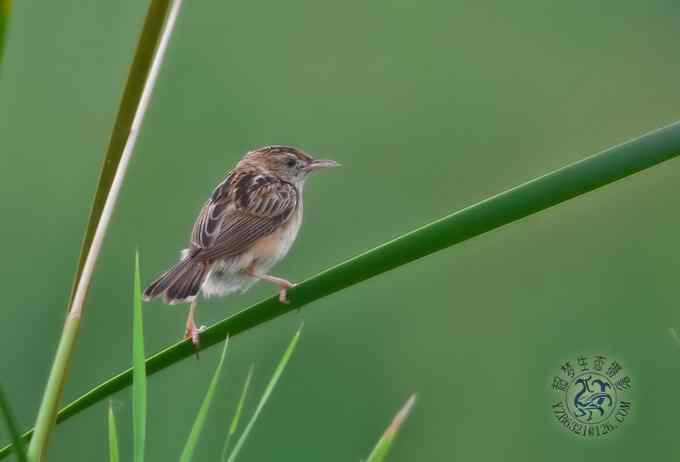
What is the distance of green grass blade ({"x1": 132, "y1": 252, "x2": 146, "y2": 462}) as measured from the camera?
1854 mm

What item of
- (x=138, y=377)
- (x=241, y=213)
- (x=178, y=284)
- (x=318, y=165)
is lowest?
A: (x=138, y=377)

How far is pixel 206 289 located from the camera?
365 centimetres

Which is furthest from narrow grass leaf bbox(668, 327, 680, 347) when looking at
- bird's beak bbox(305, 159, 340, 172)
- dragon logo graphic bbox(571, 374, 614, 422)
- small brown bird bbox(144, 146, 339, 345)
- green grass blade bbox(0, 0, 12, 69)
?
bird's beak bbox(305, 159, 340, 172)

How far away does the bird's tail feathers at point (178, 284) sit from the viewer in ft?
10.2

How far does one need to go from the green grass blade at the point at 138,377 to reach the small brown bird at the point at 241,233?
1.14 metres

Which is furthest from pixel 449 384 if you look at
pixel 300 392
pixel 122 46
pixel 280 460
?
pixel 122 46

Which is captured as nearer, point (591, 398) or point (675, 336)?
point (675, 336)

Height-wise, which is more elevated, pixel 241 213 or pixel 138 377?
pixel 241 213

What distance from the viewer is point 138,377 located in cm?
189

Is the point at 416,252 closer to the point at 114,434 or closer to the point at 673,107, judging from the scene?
the point at 114,434
